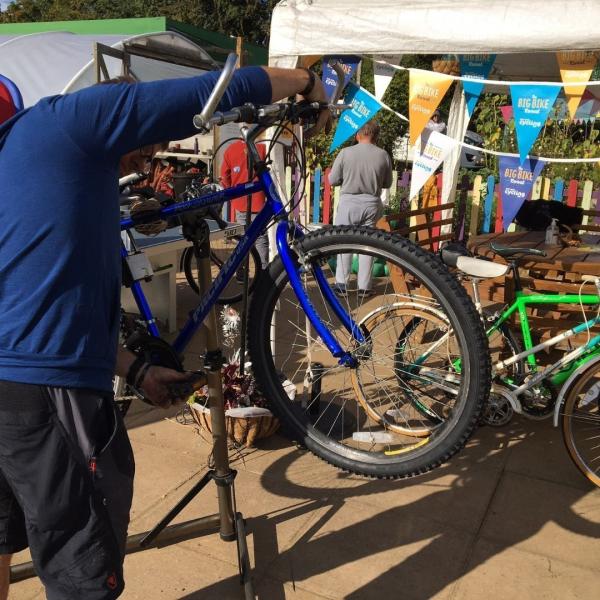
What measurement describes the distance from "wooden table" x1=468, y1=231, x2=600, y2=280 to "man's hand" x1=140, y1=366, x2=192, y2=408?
2.34 meters

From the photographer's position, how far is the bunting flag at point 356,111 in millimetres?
4402

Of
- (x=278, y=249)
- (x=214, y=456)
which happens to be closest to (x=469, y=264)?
(x=278, y=249)

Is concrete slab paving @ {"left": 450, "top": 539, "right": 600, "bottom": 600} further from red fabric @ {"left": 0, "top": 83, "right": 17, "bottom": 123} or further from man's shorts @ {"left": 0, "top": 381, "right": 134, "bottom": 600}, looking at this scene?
red fabric @ {"left": 0, "top": 83, "right": 17, "bottom": 123}

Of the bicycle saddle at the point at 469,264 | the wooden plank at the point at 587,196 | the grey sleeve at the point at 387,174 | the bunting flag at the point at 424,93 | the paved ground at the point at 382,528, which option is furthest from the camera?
the wooden plank at the point at 587,196

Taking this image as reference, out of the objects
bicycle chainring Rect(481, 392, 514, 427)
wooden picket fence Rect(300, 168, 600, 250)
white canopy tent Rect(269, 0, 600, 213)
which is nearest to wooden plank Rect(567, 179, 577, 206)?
wooden picket fence Rect(300, 168, 600, 250)

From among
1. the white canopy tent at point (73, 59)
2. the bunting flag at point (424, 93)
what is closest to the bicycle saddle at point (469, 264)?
the bunting flag at point (424, 93)

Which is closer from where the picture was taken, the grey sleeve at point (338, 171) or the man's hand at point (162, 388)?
the man's hand at point (162, 388)

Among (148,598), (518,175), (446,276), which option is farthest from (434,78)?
(148,598)

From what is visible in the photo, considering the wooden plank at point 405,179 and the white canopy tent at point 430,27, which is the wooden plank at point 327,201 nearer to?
the wooden plank at point 405,179

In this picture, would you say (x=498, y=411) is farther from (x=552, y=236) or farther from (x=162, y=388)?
(x=162, y=388)

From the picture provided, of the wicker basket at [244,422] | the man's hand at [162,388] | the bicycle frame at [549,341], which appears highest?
the man's hand at [162,388]

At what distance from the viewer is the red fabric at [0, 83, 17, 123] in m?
2.28

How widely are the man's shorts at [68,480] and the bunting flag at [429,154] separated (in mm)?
4051

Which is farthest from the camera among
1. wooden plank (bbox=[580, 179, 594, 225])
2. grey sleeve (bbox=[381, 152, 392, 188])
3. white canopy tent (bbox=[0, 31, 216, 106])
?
white canopy tent (bbox=[0, 31, 216, 106])
